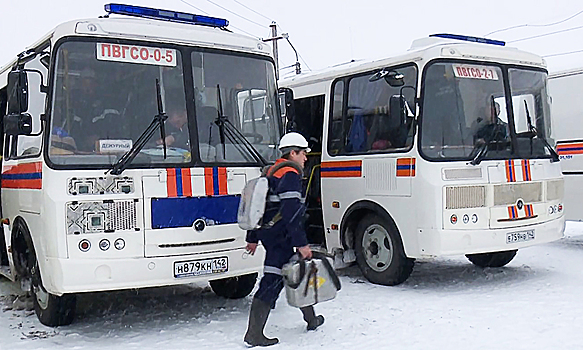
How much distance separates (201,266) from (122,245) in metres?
0.77

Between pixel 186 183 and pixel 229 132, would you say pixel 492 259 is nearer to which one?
pixel 229 132

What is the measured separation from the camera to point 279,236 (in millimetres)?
6094

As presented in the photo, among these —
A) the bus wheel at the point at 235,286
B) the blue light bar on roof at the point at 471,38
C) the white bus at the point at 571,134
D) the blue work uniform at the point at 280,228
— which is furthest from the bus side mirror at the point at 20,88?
the white bus at the point at 571,134

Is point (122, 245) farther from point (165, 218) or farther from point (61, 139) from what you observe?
point (61, 139)

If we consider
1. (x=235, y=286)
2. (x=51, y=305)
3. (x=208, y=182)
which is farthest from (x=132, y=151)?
(x=235, y=286)

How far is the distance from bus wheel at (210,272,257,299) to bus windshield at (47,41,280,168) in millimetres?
1617

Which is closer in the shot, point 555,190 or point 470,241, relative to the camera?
point 470,241

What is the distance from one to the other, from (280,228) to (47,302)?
101 inches

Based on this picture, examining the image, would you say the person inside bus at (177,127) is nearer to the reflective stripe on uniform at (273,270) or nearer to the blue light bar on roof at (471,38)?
the reflective stripe on uniform at (273,270)

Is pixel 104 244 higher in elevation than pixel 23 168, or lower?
lower

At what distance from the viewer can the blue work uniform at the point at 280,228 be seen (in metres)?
5.97

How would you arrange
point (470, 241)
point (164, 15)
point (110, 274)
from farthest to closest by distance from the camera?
1. point (470, 241)
2. point (164, 15)
3. point (110, 274)

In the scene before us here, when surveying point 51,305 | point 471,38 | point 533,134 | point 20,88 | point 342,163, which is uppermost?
point 471,38

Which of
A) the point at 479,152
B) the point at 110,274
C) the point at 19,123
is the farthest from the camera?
the point at 479,152
